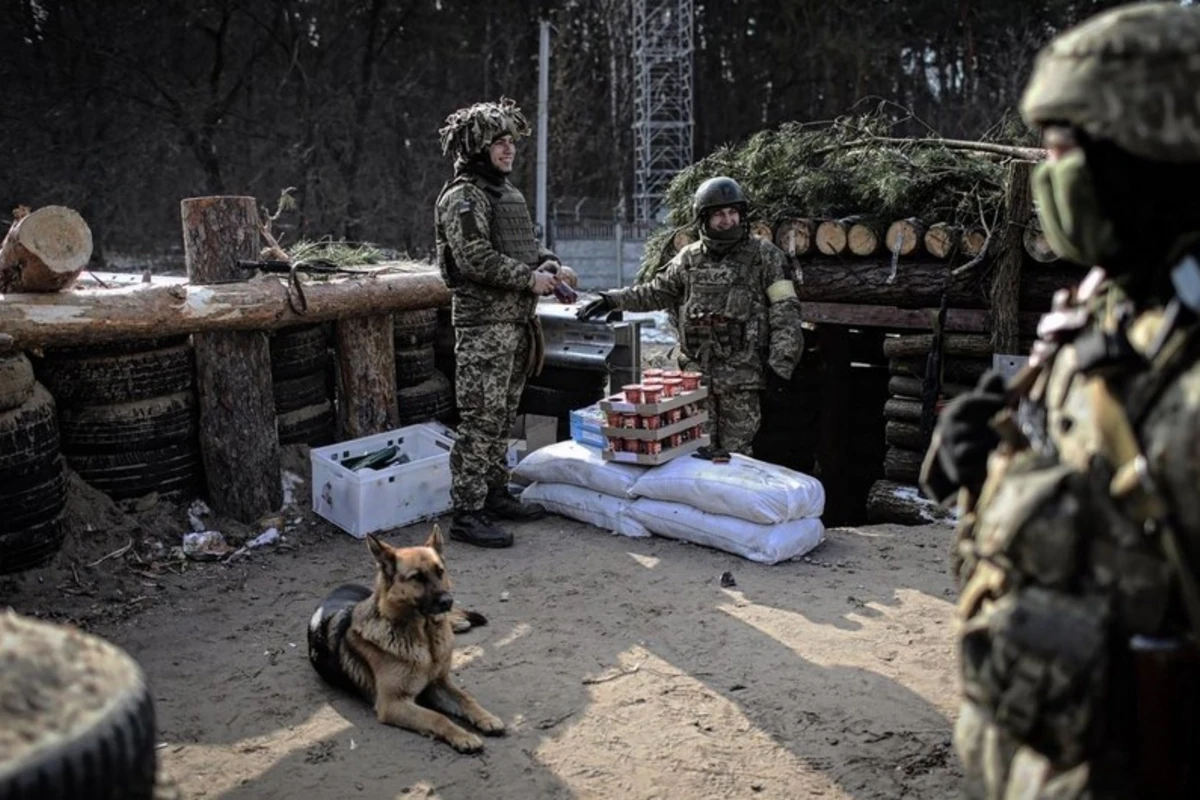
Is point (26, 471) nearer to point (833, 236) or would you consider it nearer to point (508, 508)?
point (508, 508)

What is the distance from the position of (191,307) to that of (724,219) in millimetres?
3544

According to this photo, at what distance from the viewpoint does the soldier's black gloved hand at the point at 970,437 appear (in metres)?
2.30

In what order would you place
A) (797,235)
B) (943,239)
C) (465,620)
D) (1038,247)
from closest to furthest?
(465,620) < (1038,247) < (943,239) < (797,235)

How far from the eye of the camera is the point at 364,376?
7992mm

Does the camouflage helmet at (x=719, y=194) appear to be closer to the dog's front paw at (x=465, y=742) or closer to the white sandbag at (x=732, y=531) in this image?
the white sandbag at (x=732, y=531)

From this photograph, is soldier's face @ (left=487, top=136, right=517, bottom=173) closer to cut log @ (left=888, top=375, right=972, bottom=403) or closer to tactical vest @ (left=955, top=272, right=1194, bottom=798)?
cut log @ (left=888, top=375, right=972, bottom=403)

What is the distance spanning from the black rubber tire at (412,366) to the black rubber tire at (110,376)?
1.90 metres

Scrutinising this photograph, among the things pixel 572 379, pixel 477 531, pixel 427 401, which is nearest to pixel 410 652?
pixel 477 531

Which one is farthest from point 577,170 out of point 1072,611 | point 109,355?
point 1072,611

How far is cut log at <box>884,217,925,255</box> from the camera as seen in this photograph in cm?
831

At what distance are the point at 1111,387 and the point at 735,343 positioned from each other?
5366 millimetres

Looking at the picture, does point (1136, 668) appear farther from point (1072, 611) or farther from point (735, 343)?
point (735, 343)

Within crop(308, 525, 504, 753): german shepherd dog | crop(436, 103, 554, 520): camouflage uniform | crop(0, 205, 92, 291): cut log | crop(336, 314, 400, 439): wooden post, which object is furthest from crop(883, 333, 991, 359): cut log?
crop(0, 205, 92, 291): cut log

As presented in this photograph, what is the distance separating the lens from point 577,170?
3159 cm
